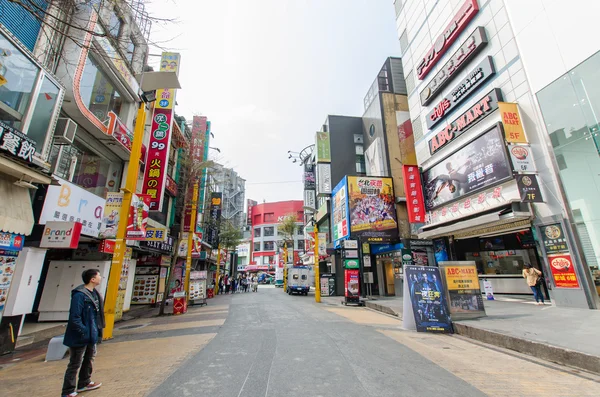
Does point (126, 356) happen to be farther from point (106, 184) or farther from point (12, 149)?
point (106, 184)

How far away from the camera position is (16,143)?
20.5 feet

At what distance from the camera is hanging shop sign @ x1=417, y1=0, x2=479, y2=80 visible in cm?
1480

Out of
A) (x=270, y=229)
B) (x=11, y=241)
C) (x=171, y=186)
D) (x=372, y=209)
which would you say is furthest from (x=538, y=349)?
(x=270, y=229)

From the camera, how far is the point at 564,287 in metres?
10.0

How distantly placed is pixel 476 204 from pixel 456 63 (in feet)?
27.2

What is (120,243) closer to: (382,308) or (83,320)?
(83,320)

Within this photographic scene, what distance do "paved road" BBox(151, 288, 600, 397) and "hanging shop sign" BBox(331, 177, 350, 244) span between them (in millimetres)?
15514

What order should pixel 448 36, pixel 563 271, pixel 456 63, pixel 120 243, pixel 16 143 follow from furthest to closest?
pixel 448 36 → pixel 456 63 → pixel 563 271 → pixel 120 243 → pixel 16 143

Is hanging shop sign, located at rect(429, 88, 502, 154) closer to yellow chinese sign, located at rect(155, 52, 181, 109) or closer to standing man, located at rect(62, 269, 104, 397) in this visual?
yellow chinese sign, located at rect(155, 52, 181, 109)

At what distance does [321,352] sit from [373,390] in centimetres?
192

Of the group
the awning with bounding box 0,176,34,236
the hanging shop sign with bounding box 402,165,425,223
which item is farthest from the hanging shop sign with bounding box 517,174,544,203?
the awning with bounding box 0,176,34,236

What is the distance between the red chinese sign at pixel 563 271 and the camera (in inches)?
384

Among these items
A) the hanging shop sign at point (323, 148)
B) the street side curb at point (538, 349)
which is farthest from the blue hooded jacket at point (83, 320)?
the hanging shop sign at point (323, 148)

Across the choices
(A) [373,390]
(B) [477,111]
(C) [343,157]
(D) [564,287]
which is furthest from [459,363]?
(C) [343,157]
